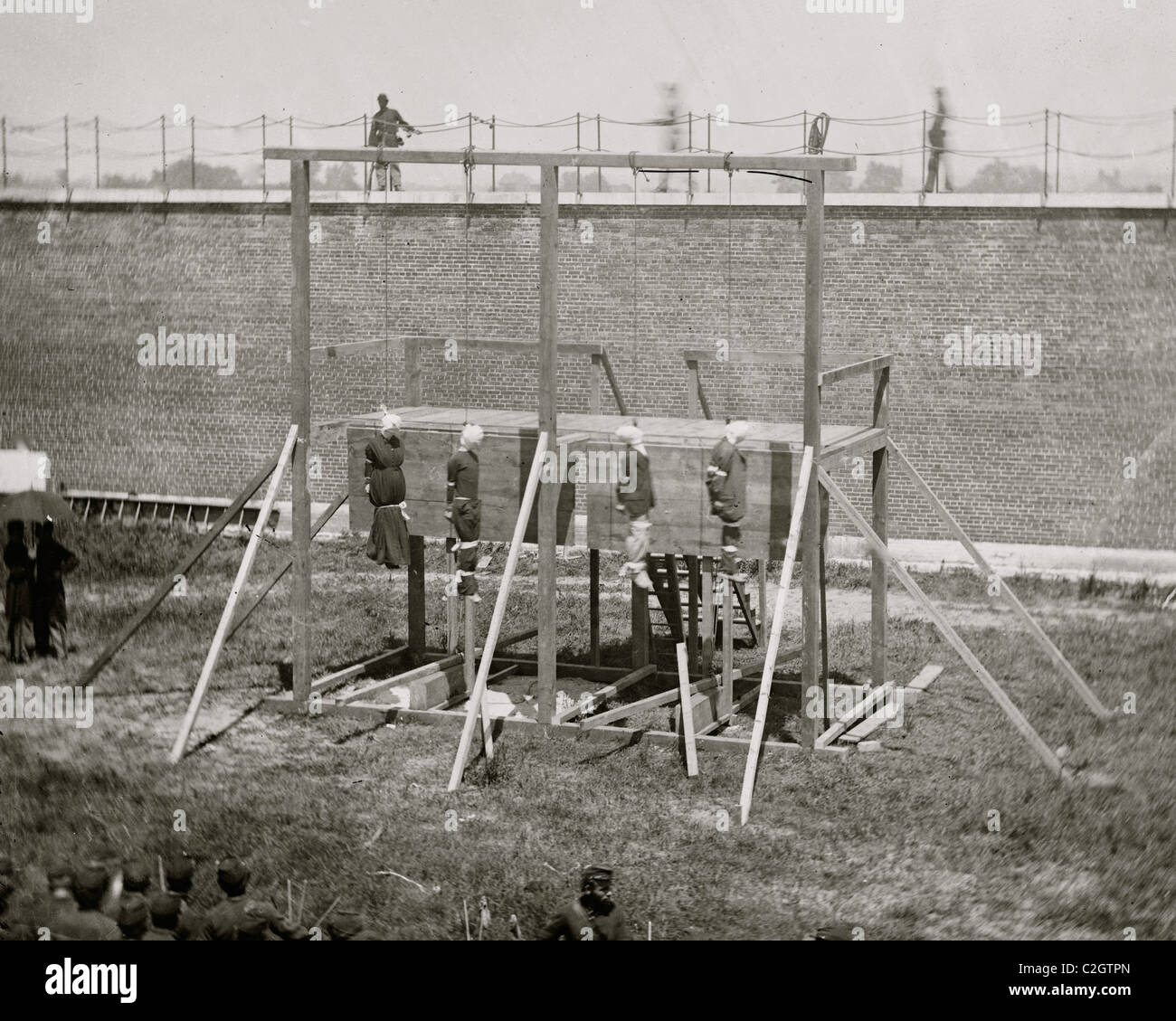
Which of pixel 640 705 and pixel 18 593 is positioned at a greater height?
pixel 18 593

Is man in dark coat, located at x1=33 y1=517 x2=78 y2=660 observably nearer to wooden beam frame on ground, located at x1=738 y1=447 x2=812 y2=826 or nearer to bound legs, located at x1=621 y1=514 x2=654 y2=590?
bound legs, located at x1=621 y1=514 x2=654 y2=590

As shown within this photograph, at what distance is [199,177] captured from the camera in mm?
27516

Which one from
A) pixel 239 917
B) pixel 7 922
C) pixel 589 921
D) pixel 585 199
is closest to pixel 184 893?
pixel 7 922

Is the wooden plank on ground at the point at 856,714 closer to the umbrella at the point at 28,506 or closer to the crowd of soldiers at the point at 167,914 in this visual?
the crowd of soldiers at the point at 167,914

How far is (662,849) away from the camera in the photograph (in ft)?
38.8

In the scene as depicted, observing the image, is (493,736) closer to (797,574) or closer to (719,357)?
(719,357)

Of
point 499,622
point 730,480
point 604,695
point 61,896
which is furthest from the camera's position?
point 604,695

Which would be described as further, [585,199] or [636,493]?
[585,199]

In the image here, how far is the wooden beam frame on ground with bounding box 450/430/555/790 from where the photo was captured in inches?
522

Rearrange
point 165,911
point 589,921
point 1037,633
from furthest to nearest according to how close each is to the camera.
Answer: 1. point 1037,633
2. point 589,921
3. point 165,911

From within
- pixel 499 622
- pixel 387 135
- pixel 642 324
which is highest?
pixel 387 135

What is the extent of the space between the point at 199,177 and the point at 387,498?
13885 millimetres

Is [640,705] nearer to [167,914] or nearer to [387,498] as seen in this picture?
[387,498]

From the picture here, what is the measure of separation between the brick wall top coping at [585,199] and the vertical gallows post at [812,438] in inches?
353
